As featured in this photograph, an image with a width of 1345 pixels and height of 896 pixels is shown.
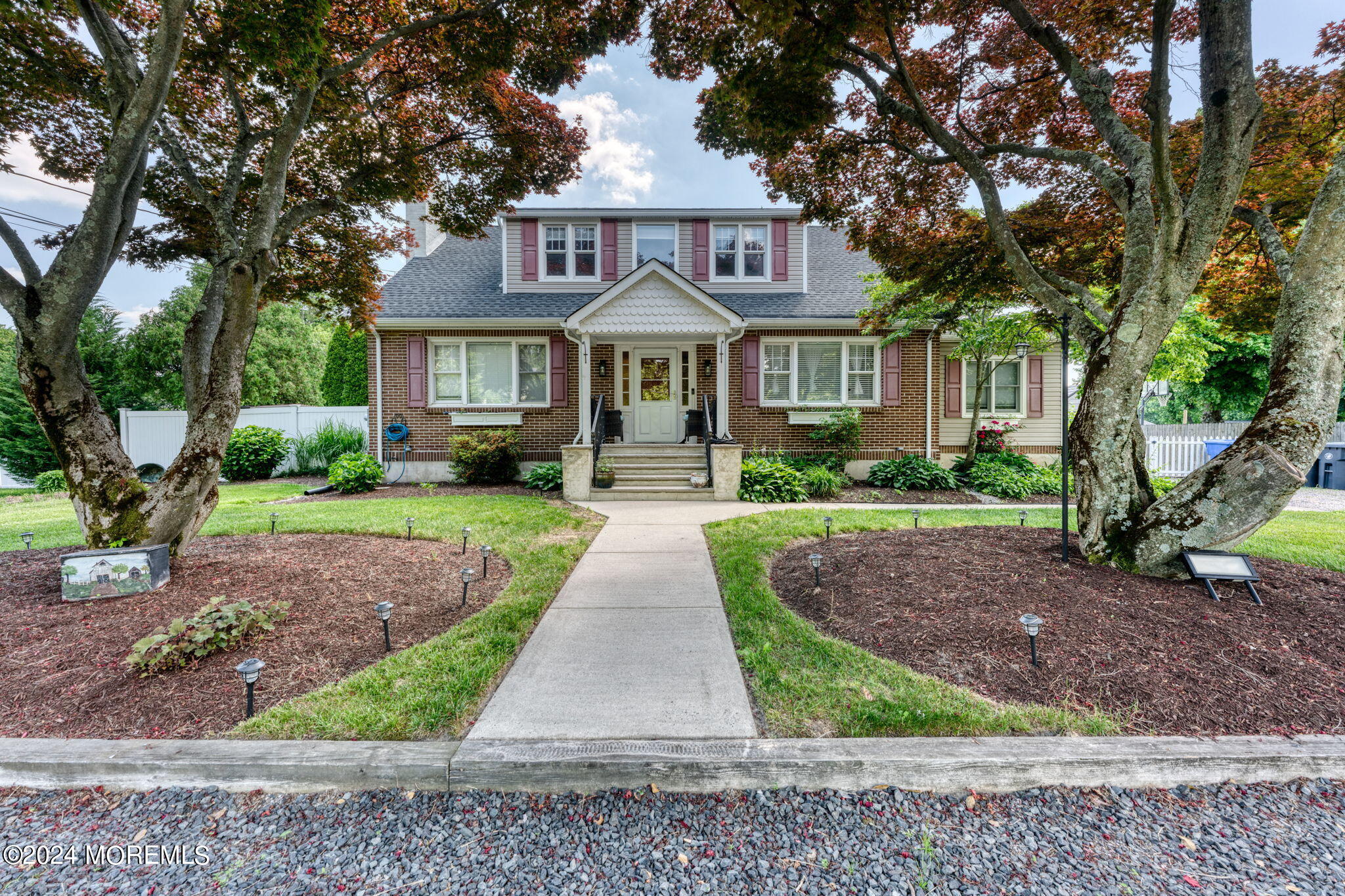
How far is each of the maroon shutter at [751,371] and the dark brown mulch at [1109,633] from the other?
6.91 meters

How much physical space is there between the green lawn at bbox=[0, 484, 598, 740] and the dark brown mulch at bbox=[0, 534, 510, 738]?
23 cm

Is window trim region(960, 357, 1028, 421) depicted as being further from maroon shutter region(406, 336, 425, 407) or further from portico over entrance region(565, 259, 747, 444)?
maroon shutter region(406, 336, 425, 407)

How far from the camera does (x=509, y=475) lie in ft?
34.1

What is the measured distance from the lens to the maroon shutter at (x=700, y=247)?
1181cm

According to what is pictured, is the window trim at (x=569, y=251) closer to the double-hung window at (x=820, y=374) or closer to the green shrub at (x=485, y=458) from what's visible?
the green shrub at (x=485, y=458)

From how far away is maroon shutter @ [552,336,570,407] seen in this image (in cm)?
1093

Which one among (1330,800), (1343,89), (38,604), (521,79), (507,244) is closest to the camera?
(1330,800)

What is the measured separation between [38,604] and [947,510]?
30.7 ft

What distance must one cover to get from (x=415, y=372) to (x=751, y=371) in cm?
725

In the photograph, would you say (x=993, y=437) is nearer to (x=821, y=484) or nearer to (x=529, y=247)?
(x=821, y=484)

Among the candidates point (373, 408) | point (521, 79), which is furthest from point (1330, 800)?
point (373, 408)

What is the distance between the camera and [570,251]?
11844 millimetres

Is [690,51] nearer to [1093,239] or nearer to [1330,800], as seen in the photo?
[1093,239]

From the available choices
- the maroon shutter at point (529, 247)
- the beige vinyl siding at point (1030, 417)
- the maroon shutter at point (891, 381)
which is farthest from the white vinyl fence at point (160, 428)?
the beige vinyl siding at point (1030, 417)
